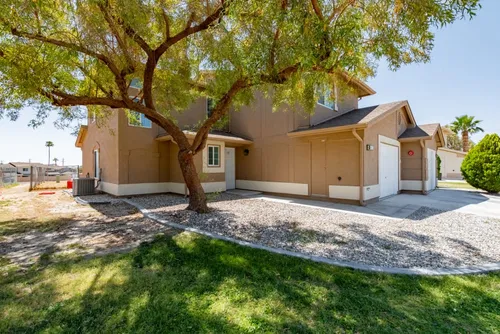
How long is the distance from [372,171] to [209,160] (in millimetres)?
7876

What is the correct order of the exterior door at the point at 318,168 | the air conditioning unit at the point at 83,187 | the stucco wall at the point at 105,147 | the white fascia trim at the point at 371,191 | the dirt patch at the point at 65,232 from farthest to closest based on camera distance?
the air conditioning unit at the point at 83,187 < the stucco wall at the point at 105,147 < the exterior door at the point at 318,168 < the white fascia trim at the point at 371,191 < the dirt patch at the point at 65,232

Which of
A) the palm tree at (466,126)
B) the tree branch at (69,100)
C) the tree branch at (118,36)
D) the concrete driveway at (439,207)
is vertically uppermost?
the palm tree at (466,126)

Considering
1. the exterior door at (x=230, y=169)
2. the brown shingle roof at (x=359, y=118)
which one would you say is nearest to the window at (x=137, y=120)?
the exterior door at (x=230, y=169)

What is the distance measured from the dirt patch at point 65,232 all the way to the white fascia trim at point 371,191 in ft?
25.7

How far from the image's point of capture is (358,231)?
20.0 ft

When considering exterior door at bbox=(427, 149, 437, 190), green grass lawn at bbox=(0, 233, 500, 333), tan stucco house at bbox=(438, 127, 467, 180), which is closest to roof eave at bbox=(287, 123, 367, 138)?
green grass lawn at bbox=(0, 233, 500, 333)

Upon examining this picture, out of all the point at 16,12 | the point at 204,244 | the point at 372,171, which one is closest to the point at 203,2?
the point at 16,12

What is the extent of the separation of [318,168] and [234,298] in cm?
870

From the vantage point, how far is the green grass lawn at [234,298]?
2.53m

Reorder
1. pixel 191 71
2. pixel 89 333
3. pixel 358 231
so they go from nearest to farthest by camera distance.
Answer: pixel 89 333 → pixel 358 231 → pixel 191 71

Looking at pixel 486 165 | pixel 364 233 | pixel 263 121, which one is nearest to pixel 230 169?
pixel 263 121

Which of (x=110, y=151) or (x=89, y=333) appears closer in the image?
(x=89, y=333)

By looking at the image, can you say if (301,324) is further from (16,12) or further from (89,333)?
(16,12)

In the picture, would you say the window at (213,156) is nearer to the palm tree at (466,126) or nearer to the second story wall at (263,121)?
the second story wall at (263,121)
